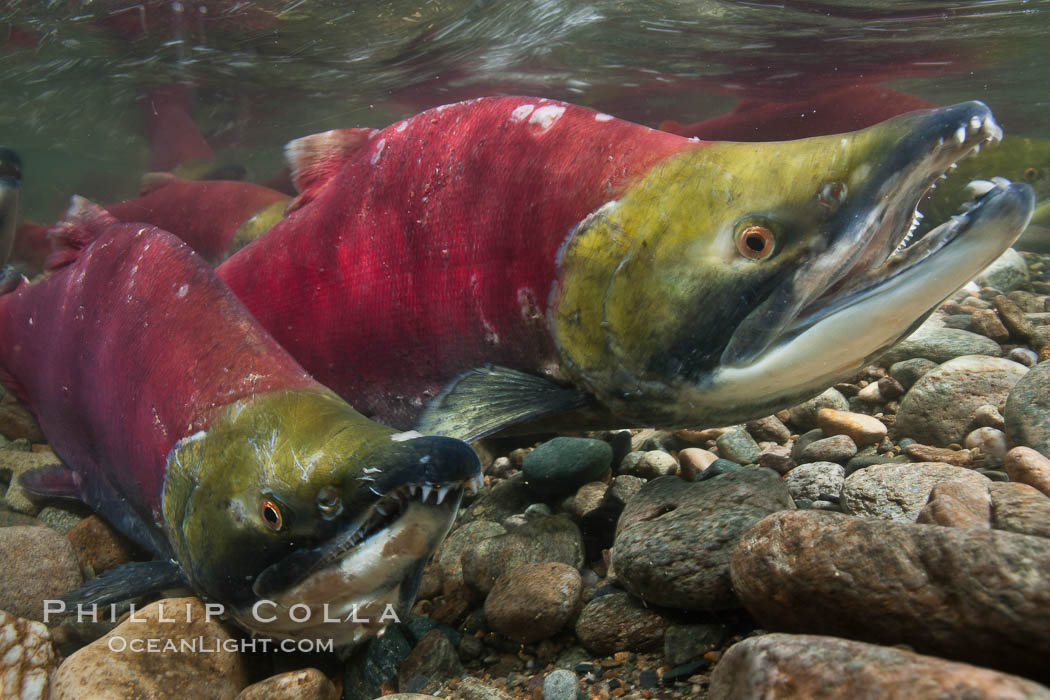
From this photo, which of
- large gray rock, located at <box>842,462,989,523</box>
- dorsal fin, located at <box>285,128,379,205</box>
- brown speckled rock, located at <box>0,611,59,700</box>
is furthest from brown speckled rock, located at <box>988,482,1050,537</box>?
brown speckled rock, located at <box>0,611,59,700</box>

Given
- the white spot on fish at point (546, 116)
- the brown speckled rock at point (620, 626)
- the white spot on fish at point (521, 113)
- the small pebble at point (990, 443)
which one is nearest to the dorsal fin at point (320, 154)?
the white spot on fish at point (521, 113)

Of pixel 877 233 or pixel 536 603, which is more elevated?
pixel 877 233

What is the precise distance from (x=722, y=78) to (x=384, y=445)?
1310 cm

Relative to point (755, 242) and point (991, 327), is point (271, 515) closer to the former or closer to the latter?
point (755, 242)

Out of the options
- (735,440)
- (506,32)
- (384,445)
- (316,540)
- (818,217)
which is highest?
(506,32)

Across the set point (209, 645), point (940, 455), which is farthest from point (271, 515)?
point (940, 455)

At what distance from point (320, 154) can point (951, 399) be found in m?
3.30

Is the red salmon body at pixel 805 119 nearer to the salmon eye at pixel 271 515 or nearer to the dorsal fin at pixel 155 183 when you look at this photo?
the dorsal fin at pixel 155 183

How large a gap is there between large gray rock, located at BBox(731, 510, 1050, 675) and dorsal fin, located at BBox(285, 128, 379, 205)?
2644mm

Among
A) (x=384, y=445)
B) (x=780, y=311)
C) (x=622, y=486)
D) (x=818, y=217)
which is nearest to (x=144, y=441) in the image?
(x=384, y=445)

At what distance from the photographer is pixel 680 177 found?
2264 mm

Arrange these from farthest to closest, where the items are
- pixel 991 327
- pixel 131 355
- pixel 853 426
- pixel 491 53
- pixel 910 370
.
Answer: pixel 491 53
pixel 991 327
pixel 910 370
pixel 853 426
pixel 131 355

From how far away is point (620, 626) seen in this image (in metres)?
2.08

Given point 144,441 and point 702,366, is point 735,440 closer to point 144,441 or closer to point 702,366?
point 702,366
